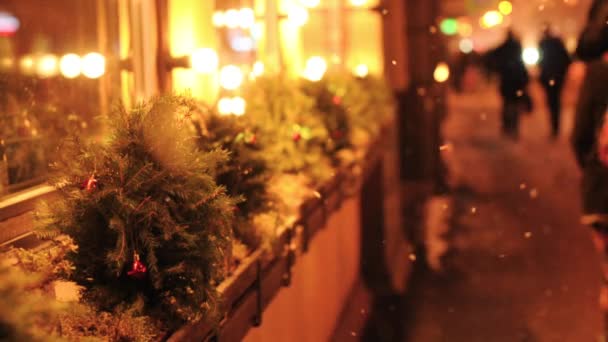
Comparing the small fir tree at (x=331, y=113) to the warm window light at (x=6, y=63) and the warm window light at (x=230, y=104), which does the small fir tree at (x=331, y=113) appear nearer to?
the warm window light at (x=230, y=104)

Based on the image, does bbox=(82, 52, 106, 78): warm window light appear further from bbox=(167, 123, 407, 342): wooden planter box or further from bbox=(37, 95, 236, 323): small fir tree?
bbox=(37, 95, 236, 323): small fir tree

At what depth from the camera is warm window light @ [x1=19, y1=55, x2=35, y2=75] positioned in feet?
16.1

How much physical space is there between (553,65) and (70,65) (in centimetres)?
998

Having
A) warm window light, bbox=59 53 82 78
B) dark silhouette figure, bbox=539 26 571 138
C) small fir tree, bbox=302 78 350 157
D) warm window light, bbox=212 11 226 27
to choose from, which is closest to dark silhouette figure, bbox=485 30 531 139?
dark silhouette figure, bbox=539 26 571 138

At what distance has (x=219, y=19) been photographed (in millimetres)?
7605

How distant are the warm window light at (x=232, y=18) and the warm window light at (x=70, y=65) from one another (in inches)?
99.9

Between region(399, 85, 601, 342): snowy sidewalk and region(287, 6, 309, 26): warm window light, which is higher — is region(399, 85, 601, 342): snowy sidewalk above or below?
below

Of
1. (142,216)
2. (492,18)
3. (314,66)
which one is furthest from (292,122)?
(492,18)

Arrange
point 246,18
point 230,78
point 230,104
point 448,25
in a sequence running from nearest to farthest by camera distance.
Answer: point 230,104 → point 230,78 → point 246,18 → point 448,25

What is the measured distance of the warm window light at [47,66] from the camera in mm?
5145

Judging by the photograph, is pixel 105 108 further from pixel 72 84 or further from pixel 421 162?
pixel 421 162

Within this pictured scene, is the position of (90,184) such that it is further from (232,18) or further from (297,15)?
(297,15)

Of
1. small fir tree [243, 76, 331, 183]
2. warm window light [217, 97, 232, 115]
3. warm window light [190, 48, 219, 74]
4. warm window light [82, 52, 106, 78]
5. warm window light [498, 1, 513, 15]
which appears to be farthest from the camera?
warm window light [498, 1, 513, 15]

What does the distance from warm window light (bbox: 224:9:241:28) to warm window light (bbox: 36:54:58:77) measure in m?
2.76
